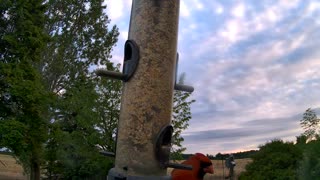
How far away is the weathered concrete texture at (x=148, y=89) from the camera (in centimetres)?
425

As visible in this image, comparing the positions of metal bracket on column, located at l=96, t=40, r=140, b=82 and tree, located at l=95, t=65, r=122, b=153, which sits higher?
tree, located at l=95, t=65, r=122, b=153

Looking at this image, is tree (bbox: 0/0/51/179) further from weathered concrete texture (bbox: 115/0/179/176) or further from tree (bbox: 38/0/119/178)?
weathered concrete texture (bbox: 115/0/179/176)

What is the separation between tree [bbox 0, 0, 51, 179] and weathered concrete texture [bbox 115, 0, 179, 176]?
13.2m

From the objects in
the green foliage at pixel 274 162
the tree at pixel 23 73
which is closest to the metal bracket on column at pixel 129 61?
the green foliage at pixel 274 162

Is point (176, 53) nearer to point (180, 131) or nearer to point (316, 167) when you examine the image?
point (316, 167)

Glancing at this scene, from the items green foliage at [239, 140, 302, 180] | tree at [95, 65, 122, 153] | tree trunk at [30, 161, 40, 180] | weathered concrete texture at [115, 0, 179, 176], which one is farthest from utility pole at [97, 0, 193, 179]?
tree trunk at [30, 161, 40, 180]

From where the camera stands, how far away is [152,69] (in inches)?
179

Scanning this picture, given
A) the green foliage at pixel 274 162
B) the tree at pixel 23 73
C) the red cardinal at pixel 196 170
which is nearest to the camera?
the red cardinal at pixel 196 170

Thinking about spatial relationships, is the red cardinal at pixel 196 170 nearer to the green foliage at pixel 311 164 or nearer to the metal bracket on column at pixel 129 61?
the metal bracket on column at pixel 129 61

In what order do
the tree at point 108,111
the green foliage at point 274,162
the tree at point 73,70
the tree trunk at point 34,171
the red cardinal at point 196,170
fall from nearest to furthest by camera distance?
the red cardinal at point 196,170
the green foliage at point 274,162
the tree at point 108,111
the tree at point 73,70
the tree trunk at point 34,171

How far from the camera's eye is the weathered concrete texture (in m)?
4.25

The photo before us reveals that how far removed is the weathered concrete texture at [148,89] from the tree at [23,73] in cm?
1316

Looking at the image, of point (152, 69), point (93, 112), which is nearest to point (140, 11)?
point (152, 69)

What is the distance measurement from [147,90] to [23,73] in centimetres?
1410
